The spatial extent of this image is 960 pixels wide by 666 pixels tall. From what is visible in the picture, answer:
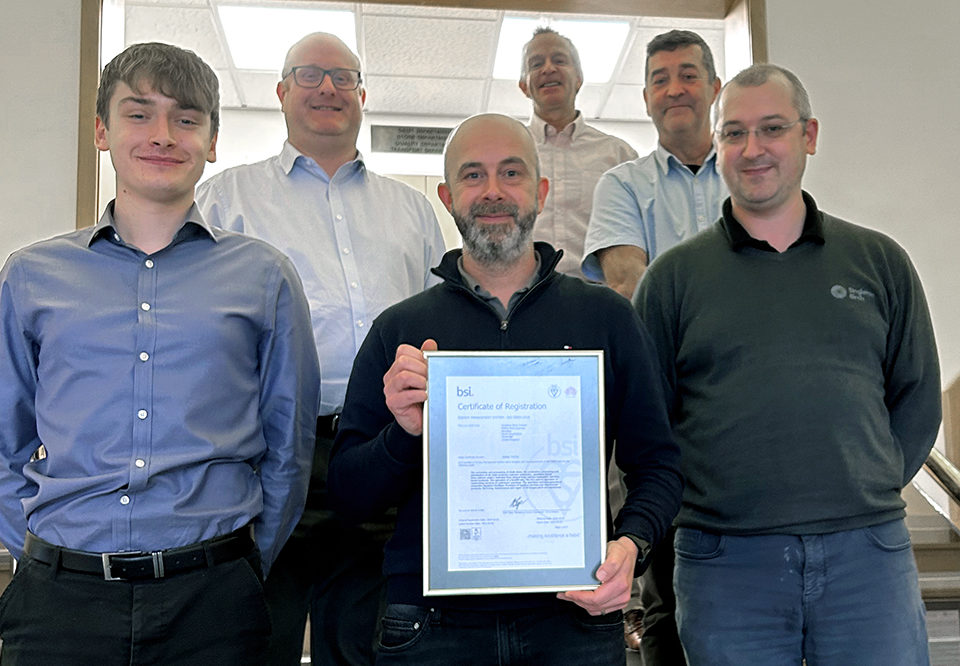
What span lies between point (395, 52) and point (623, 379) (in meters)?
5.46

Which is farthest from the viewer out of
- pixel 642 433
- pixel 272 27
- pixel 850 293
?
pixel 272 27

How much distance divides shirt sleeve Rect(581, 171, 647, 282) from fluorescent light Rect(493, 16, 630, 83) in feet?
11.5

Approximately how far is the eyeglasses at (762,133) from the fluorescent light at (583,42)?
13.3 ft

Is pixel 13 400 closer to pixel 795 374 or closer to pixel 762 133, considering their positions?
pixel 795 374

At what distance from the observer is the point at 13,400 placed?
1.74 meters

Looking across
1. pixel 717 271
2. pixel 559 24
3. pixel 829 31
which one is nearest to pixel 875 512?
pixel 717 271

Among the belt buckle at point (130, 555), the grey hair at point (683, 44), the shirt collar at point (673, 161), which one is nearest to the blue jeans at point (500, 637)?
the belt buckle at point (130, 555)

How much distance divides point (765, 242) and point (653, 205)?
2.26 feet

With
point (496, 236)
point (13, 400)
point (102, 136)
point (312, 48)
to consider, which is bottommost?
point (13, 400)

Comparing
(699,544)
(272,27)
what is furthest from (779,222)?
(272,27)

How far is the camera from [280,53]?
22.3 ft

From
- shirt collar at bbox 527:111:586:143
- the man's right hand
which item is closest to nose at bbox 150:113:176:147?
the man's right hand

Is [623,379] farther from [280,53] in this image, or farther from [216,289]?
[280,53]

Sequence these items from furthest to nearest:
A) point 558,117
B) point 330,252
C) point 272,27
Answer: point 272,27
point 558,117
point 330,252
